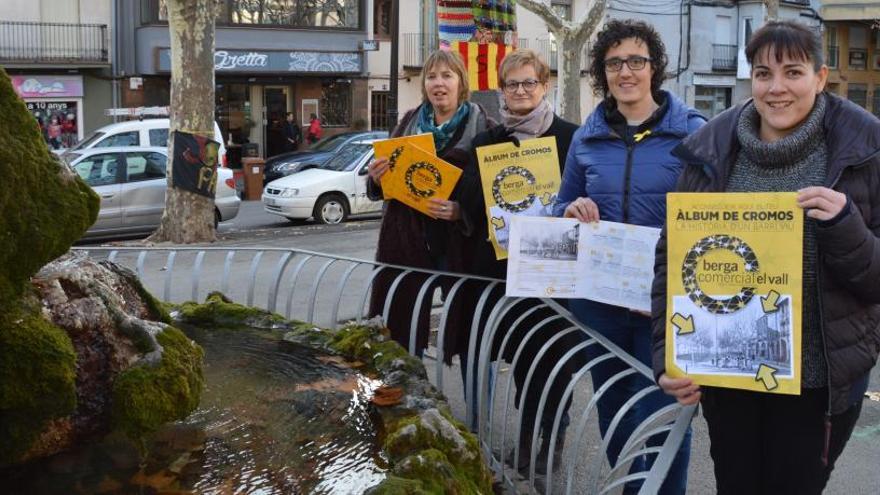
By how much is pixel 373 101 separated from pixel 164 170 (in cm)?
1692

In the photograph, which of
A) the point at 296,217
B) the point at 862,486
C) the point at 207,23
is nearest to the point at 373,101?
the point at 296,217

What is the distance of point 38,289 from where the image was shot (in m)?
3.05

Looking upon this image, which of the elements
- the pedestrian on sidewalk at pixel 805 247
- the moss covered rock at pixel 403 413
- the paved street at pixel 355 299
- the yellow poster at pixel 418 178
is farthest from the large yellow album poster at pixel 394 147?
the paved street at pixel 355 299

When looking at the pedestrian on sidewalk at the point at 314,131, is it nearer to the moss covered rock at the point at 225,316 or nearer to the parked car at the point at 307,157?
the parked car at the point at 307,157

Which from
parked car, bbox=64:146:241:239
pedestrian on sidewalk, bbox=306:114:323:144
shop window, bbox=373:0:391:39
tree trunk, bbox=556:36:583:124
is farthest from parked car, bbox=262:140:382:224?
shop window, bbox=373:0:391:39

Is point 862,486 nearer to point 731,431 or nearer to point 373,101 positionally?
point 731,431

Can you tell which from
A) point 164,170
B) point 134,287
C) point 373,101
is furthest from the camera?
point 373,101

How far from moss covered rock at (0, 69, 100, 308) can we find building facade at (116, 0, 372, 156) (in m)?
25.5

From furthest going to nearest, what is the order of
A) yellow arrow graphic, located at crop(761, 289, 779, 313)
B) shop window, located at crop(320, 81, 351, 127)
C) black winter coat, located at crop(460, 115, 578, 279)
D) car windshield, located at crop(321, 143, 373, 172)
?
shop window, located at crop(320, 81, 351, 127) < car windshield, located at crop(321, 143, 373, 172) < black winter coat, located at crop(460, 115, 578, 279) < yellow arrow graphic, located at crop(761, 289, 779, 313)

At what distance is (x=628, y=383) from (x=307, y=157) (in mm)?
19435

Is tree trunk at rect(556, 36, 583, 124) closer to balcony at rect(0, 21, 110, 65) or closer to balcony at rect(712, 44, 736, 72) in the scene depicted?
balcony at rect(0, 21, 110, 65)

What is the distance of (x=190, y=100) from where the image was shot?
15.1 metres

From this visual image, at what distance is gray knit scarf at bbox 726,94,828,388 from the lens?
2812mm

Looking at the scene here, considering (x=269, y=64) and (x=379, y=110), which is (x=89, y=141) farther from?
(x=379, y=110)
